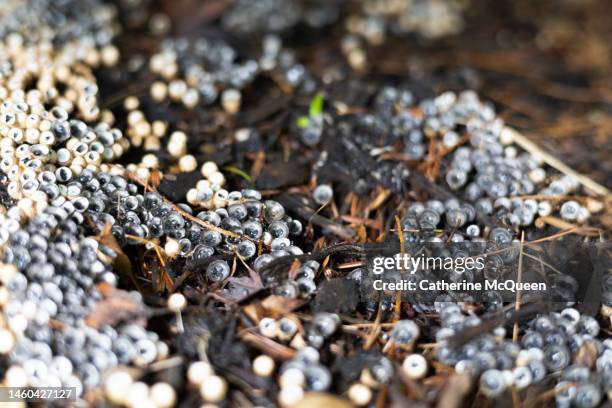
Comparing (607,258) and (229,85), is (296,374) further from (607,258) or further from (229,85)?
(229,85)

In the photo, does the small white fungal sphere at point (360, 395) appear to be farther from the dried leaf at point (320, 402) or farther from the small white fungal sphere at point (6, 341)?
the small white fungal sphere at point (6, 341)

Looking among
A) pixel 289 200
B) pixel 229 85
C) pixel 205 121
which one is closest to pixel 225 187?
pixel 289 200

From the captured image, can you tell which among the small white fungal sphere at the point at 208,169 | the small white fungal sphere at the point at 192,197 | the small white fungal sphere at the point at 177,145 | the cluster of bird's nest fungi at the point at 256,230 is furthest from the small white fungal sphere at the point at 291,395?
the small white fungal sphere at the point at 177,145

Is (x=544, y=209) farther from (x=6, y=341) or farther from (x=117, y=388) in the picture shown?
(x=6, y=341)

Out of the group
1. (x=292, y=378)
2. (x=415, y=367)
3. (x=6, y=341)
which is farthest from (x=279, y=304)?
(x=6, y=341)

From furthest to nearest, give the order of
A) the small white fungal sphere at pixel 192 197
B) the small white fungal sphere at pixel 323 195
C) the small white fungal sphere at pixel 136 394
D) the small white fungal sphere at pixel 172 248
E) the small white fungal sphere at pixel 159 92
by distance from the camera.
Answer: the small white fungal sphere at pixel 159 92 → the small white fungal sphere at pixel 323 195 → the small white fungal sphere at pixel 192 197 → the small white fungal sphere at pixel 172 248 → the small white fungal sphere at pixel 136 394
